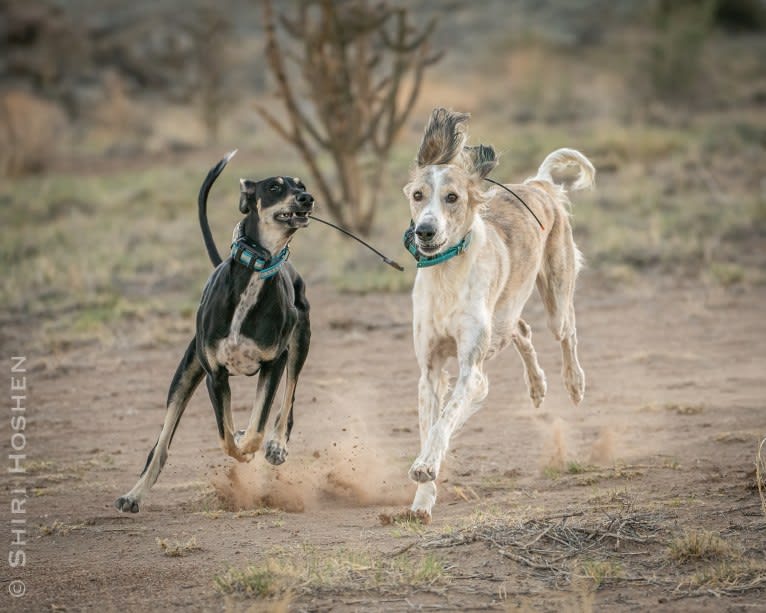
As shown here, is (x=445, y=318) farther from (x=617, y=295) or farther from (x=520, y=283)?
(x=617, y=295)

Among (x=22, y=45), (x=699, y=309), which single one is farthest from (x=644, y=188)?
(x=22, y=45)

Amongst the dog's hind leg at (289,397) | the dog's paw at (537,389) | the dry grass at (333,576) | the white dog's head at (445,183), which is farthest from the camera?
the dog's paw at (537,389)

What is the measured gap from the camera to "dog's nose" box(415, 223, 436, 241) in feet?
18.2

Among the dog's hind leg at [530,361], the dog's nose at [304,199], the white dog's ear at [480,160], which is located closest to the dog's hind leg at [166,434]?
the dog's nose at [304,199]

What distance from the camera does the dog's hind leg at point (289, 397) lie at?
611 centimetres

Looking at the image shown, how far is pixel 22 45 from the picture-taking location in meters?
36.7

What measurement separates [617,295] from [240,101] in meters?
22.1

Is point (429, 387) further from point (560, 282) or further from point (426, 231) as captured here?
point (560, 282)

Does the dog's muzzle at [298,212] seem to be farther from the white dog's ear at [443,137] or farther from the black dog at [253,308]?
the white dog's ear at [443,137]

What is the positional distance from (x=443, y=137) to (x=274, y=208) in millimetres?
993

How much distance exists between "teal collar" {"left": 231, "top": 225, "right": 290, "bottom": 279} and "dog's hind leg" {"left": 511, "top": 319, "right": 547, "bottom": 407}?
84.7 inches

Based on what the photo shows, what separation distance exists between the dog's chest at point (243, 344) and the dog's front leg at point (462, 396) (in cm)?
91

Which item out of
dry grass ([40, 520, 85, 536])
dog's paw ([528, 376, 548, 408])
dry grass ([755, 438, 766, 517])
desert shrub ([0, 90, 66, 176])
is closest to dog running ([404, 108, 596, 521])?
dog's paw ([528, 376, 548, 408])

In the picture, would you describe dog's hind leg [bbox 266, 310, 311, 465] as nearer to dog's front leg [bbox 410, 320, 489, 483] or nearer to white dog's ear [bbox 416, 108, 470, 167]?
dog's front leg [bbox 410, 320, 489, 483]
